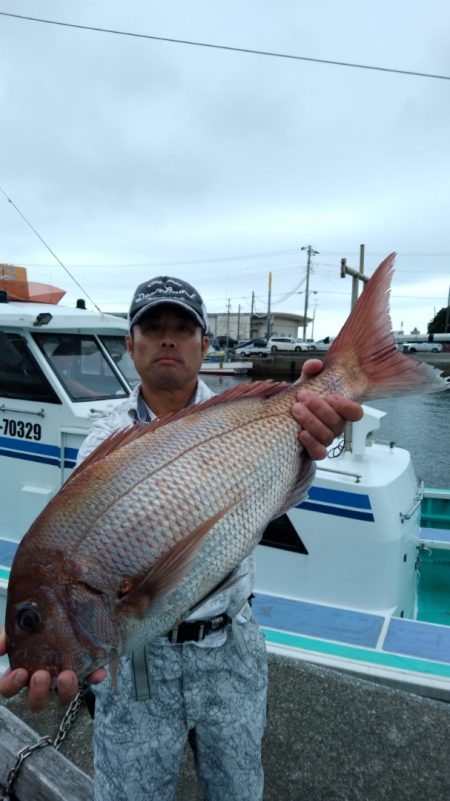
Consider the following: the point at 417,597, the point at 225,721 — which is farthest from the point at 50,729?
the point at 417,597

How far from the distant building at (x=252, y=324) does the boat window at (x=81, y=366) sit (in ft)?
237

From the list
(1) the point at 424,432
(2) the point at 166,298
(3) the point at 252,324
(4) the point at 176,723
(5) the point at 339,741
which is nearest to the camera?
(4) the point at 176,723

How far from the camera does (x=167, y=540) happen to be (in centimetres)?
152

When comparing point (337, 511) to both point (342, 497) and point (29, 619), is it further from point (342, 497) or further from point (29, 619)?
point (29, 619)

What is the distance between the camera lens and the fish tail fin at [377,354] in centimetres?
184

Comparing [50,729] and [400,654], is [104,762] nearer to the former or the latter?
[50,729]

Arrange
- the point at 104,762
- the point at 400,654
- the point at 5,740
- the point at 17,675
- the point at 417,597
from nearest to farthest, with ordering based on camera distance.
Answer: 1. the point at 17,675
2. the point at 104,762
3. the point at 5,740
4. the point at 400,654
5. the point at 417,597

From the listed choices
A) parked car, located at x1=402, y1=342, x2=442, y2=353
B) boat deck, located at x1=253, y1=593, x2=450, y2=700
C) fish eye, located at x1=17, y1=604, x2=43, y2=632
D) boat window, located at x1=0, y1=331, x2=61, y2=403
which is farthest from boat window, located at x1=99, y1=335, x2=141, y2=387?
parked car, located at x1=402, y1=342, x2=442, y2=353

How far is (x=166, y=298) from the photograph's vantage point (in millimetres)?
2037

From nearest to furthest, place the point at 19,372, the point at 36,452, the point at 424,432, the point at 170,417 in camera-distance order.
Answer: the point at 170,417, the point at 36,452, the point at 19,372, the point at 424,432

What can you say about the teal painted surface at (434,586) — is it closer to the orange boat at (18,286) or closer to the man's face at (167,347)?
the man's face at (167,347)

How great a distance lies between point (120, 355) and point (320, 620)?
325 centimetres

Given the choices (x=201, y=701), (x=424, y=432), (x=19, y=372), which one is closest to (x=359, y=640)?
(x=201, y=701)

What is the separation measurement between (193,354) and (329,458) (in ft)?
9.33
